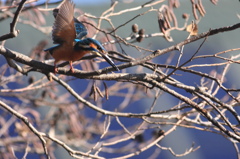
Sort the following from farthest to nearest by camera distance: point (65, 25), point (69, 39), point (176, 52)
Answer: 1. point (176, 52)
2. point (69, 39)
3. point (65, 25)

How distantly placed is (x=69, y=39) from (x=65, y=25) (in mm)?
159

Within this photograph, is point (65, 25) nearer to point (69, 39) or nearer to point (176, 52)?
point (69, 39)

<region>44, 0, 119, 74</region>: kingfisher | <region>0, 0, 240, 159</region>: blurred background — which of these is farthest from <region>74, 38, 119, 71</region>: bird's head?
<region>0, 0, 240, 159</region>: blurred background

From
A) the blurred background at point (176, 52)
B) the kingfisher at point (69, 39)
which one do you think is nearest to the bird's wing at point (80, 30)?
the kingfisher at point (69, 39)

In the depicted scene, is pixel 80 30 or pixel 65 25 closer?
pixel 65 25

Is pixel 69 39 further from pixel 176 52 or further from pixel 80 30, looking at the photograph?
pixel 176 52

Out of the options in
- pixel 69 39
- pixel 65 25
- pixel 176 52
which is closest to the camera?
pixel 65 25

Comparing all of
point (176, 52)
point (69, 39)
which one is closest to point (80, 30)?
point (69, 39)

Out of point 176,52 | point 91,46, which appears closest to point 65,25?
point 91,46

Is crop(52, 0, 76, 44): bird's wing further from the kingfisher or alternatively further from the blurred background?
the blurred background

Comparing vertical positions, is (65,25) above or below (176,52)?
above

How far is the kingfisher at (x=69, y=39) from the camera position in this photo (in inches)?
78.9

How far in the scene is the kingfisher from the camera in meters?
2.00

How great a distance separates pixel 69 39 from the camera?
2.21 m
